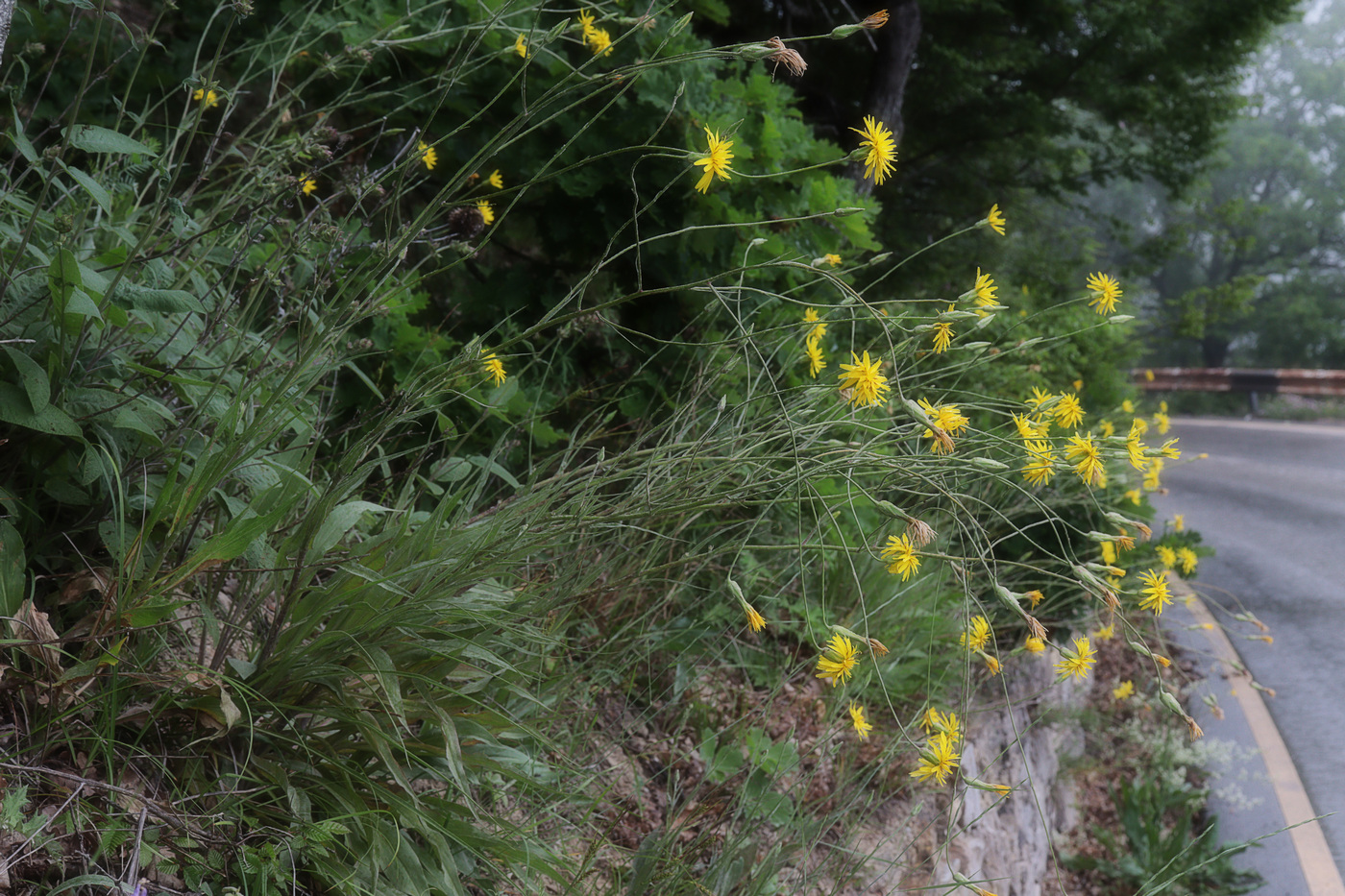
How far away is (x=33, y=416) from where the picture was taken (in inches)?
60.7

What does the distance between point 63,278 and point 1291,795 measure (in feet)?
16.8

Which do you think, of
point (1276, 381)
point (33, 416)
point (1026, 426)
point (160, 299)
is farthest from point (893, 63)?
point (1276, 381)

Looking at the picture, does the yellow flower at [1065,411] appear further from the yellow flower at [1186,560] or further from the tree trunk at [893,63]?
the tree trunk at [893,63]

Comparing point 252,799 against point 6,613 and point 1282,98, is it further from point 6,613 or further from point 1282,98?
point 1282,98

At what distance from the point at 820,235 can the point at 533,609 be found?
1811 millimetres

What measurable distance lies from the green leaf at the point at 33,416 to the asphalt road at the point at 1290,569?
117 inches

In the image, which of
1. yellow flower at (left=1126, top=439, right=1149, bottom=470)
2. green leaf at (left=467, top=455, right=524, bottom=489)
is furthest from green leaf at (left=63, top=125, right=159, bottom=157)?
yellow flower at (left=1126, top=439, right=1149, bottom=470)

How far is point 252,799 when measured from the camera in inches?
64.5

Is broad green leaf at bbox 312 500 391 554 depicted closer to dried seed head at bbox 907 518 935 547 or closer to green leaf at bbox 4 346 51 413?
green leaf at bbox 4 346 51 413

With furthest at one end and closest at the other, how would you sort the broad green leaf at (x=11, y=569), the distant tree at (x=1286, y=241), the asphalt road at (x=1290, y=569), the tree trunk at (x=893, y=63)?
the distant tree at (x=1286, y=241), the tree trunk at (x=893, y=63), the asphalt road at (x=1290, y=569), the broad green leaf at (x=11, y=569)

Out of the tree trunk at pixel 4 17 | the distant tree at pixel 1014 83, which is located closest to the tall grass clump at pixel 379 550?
the tree trunk at pixel 4 17

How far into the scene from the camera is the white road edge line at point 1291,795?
3709 millimetres

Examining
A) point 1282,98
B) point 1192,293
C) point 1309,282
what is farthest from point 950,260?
point 1282,98

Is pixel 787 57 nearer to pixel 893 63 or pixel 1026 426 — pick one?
pixel 1026 426
